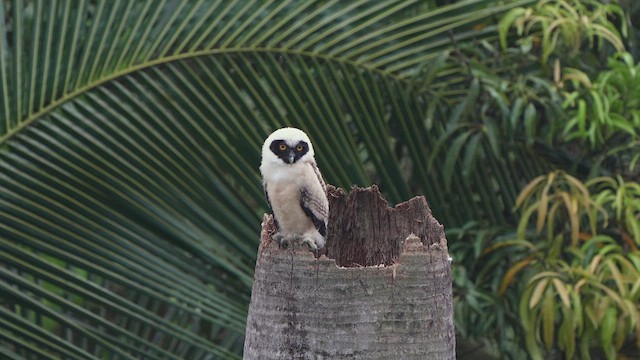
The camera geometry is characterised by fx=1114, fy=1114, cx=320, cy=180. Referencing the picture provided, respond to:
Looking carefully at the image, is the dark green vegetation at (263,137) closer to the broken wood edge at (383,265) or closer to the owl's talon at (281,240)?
the owl's talon at (281,240)

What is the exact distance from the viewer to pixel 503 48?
5363 mm

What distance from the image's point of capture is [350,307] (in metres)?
2.47

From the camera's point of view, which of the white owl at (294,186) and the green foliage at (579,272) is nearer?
the white owl at (294,186)

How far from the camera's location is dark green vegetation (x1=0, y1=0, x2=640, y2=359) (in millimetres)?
4578

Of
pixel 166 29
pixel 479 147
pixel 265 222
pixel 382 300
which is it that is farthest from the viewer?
pixel 479 147

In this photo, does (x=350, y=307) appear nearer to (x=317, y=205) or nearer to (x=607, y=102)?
(x=317, y=205)

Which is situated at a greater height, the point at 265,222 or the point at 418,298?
the point at 265,222

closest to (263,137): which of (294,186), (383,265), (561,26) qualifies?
(561,26)

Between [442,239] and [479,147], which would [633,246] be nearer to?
[479,147]

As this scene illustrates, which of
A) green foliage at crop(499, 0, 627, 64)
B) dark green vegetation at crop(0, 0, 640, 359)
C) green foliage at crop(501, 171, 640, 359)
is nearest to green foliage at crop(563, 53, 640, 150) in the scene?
dark green vegetation at crop(0, 0, 640, 359)

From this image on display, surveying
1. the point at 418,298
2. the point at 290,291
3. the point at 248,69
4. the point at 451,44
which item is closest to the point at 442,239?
the point at 418,298

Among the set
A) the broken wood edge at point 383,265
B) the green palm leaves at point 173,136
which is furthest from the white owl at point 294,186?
the green palm leaves at point 173,136

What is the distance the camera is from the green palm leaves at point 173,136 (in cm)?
451

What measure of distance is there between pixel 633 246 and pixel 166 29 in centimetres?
237
